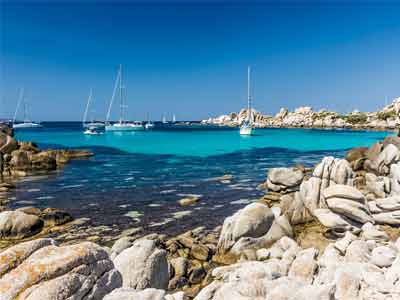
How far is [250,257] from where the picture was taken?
498 inches

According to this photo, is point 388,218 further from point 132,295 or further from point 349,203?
point 132,295

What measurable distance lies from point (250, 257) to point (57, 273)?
899 cm

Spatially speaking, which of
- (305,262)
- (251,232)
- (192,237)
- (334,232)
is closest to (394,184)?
(334,232)

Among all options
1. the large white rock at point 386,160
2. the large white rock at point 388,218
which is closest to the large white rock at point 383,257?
the large white rock at point 388,218

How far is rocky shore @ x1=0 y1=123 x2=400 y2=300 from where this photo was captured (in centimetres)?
556

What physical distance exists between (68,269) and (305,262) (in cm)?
770

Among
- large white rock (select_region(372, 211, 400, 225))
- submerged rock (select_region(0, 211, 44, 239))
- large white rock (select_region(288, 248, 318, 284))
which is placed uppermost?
large white rock (select_region(372, 211, 400, 225))

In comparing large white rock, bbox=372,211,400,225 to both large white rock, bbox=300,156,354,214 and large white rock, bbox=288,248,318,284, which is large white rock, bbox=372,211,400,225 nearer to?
large white rock, bbox=300,156,354,214

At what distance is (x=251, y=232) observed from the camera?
13.9 meters

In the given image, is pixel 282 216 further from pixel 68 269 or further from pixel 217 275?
pixel 68 269

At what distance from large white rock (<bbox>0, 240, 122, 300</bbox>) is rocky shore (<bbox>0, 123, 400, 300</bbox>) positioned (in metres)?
0.02

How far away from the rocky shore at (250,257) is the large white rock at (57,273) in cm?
2

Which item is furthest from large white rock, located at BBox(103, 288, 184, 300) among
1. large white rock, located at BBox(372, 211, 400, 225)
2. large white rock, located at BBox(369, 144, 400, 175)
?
large white rock, located at BBox(369, 144, 400, 175)

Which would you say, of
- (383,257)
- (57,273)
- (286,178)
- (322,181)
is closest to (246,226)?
(383,257)
